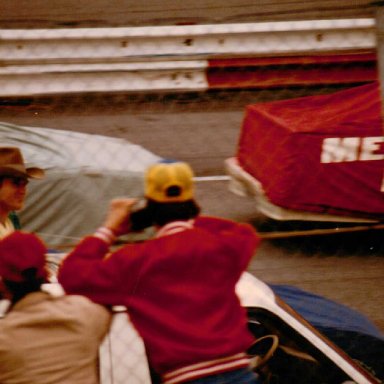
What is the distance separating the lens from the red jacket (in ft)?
8.21

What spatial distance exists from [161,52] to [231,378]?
19.4 ft

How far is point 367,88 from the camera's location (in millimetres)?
6855

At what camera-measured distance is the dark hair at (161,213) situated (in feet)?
8.52

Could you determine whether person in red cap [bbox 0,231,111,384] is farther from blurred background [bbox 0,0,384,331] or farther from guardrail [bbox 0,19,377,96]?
guardrail [bbox 0,19,377,96]

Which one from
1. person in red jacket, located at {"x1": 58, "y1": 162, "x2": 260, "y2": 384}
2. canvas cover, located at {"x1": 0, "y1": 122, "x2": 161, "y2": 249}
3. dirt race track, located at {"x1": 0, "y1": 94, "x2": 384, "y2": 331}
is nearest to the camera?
person in red jacket, located at {"x1": 58, "y1": 162, "x2": 260, "y2": 384}

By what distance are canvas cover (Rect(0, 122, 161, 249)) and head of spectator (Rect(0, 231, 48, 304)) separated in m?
3.10

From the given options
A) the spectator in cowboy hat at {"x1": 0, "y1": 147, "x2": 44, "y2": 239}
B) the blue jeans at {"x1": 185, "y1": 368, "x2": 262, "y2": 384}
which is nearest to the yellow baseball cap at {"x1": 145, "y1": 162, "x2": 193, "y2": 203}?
the blue jeans at {"x1": 185, "y1": 368, "x2": 262, "y2": 384}

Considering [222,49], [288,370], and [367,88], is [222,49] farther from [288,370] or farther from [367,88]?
[288,370]

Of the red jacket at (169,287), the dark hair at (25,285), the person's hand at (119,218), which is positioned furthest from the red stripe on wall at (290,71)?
the dark hair at (25,285)

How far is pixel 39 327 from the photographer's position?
2434 millimetres

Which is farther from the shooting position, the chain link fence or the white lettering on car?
the white lettering on car

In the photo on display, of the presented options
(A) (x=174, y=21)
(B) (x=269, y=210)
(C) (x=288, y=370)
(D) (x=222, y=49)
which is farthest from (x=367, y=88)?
(C) (x=288, y=370)

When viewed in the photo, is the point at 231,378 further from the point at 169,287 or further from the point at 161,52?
the point at 161,52

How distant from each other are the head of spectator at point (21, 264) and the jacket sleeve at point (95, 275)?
76 millimetres
